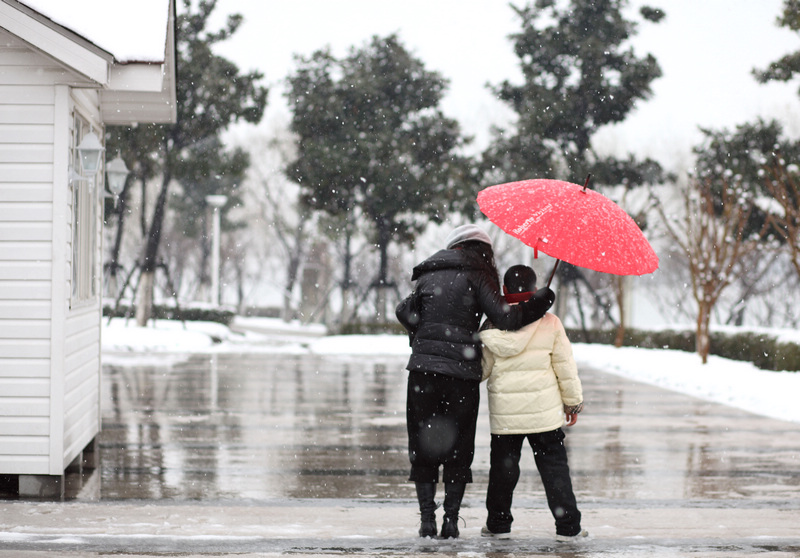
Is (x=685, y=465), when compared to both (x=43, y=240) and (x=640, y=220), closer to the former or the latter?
(x=43, y=240)

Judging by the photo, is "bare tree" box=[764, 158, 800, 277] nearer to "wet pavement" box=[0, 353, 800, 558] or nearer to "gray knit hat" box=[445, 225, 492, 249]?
"wet pavement" box=[0, 353, 800, 558]

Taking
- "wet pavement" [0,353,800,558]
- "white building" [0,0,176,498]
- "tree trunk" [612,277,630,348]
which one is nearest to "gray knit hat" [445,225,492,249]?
"wet pavement" [0,353,800,558]

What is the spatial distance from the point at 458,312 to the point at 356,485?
2550mm

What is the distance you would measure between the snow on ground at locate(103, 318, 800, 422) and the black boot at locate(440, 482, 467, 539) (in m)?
7.58

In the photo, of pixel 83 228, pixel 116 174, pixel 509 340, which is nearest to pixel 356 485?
pixel 509 340

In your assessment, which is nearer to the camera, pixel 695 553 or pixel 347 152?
pixel 695 553

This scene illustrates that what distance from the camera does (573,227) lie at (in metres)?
4.96

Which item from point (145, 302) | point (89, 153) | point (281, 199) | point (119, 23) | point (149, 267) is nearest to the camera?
point (119, 23)

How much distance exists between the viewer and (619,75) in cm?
2948

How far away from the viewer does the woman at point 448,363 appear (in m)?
5.25

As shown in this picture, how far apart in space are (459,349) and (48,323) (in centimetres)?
288

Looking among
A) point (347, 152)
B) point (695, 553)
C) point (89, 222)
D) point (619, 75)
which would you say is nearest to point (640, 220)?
point (619, 75)

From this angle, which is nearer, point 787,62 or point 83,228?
point 83,228

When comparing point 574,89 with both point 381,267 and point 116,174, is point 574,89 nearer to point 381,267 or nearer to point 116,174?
point 381,267
